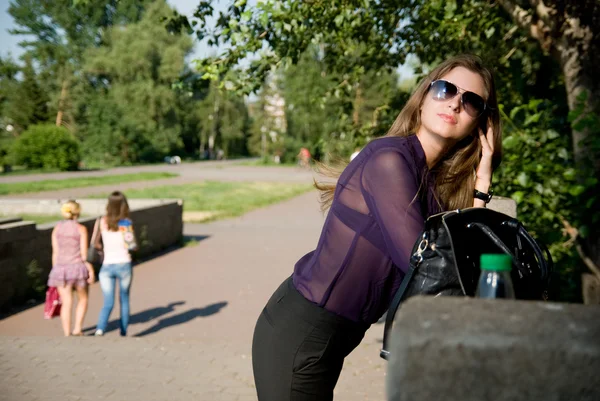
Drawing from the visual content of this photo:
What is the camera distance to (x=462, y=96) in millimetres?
2172

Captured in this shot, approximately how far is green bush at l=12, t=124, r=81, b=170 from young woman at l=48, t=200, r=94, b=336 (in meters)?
41.0

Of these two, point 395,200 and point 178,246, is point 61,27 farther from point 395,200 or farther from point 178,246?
point 395,200

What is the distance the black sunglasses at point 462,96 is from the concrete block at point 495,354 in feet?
3.73

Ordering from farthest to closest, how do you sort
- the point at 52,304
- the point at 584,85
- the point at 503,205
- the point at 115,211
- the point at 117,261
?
the point at 115,211 → the point at 117,261 → the point at 52,304 → the point at 584,85 → the point at 503,205

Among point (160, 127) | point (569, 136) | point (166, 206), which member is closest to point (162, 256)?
point (166, 206)

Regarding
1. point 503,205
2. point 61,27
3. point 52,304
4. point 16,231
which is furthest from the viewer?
point 61,27

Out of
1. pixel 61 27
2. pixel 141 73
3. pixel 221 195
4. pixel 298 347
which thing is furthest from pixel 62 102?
pixel 298 347

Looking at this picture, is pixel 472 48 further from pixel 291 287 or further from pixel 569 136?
pixel 291 287

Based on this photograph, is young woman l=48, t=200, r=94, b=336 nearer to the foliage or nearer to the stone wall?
the stone wall

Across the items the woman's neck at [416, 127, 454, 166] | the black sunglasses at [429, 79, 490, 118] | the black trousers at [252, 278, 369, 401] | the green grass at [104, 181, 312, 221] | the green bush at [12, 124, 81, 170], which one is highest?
the black sunglasses at [429, 79, 490, 118]

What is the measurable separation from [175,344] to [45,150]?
144 ft

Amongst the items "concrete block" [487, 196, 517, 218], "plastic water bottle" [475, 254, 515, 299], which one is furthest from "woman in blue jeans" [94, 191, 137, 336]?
"plastic water bottle" [475, 254, 515, 299]

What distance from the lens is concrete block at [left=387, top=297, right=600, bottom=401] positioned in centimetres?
109

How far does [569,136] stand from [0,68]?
60.3 metres
